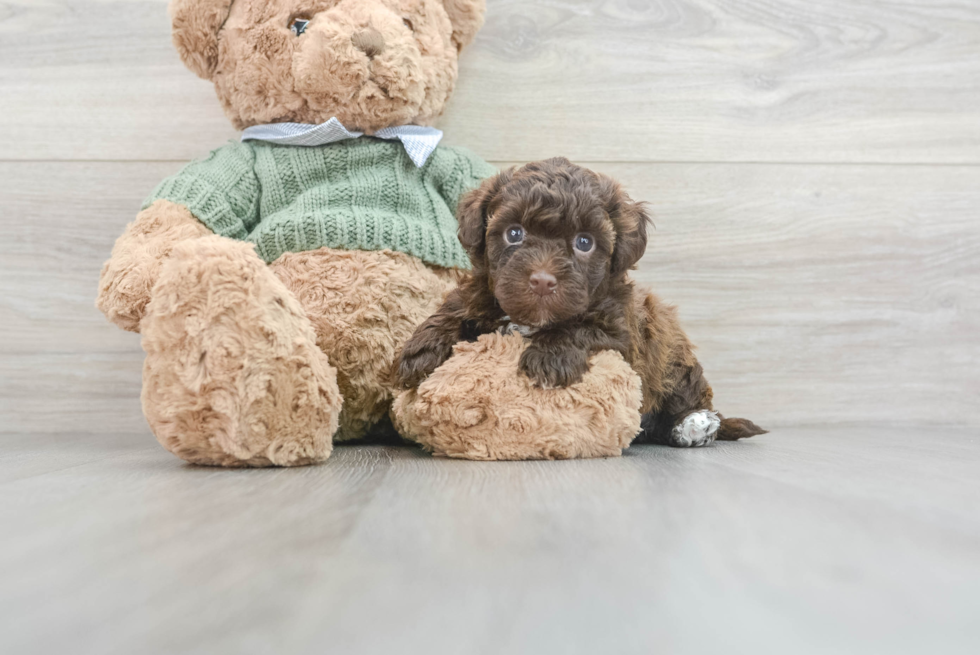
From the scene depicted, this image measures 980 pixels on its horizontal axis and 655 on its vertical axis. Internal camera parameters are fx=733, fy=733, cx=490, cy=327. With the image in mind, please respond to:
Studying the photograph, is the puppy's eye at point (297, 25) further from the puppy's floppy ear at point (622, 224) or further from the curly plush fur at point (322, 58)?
the puppy's floppy ear at point (622, 224)

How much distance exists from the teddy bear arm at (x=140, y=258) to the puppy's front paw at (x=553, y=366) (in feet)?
1.54

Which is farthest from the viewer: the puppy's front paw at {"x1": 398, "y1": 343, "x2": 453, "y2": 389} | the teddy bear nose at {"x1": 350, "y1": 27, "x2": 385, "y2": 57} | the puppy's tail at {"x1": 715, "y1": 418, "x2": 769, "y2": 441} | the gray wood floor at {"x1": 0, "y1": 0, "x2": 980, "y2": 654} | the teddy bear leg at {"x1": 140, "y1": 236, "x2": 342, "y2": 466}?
the gray wood floor at {"x1": 0, "y1": 0, "x2": 980, "y2": 654}

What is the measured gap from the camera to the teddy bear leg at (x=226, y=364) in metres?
0.81

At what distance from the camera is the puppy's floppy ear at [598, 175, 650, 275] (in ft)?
2.91

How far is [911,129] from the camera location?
1429 millimetres

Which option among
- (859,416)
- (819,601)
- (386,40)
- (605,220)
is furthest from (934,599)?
(859,416)

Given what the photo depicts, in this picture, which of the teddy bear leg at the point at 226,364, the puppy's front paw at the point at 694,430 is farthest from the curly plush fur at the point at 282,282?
the puppy's front paw at the point at 694,430

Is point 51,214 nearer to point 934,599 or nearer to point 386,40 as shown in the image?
point 386,40

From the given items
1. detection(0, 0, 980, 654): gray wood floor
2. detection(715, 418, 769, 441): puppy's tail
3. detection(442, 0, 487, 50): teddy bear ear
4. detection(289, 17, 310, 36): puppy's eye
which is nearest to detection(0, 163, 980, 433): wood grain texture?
detection(0, 0, 980, 654): gray wood floor

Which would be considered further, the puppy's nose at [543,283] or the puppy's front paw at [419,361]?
the puppy's front paw at [419,361]

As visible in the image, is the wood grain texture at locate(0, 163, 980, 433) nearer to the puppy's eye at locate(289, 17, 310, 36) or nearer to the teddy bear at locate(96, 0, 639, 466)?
the teddy bear at locate(96, 0, 639, 466)

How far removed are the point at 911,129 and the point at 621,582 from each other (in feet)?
4.42

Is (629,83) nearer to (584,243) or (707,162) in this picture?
(707,162)

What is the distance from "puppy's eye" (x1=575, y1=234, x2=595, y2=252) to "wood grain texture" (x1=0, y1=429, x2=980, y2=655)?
0.26 metres
